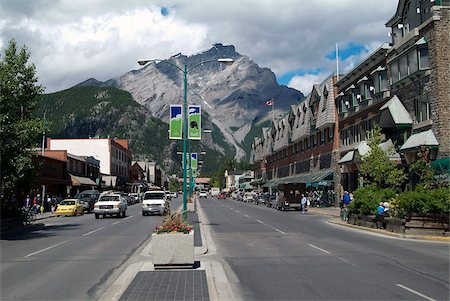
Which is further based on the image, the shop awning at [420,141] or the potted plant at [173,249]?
the shop awning at [420,141]

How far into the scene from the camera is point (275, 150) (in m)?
89.6

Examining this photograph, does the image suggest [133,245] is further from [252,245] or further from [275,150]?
[275,150]

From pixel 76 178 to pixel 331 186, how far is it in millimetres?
33680

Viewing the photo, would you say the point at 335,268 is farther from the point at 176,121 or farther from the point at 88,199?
the point at 88,199

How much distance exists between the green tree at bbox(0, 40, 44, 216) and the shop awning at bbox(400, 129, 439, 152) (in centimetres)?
2280

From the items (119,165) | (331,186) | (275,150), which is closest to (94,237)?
(331,186)

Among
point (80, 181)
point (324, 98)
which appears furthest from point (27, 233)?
point (80, 181)

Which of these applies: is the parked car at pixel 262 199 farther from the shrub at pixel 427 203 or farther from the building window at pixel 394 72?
the shrub at pixel 427 203

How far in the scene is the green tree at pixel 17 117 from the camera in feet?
76.7

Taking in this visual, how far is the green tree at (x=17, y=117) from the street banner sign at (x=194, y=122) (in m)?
7.46

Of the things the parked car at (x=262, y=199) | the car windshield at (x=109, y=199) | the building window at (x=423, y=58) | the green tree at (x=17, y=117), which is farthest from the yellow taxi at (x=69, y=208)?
the parked car at (x=262, y=199)

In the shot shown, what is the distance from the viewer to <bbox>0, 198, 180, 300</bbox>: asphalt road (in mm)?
9977

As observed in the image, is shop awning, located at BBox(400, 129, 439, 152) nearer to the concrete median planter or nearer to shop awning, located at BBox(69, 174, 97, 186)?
the concrete median planter

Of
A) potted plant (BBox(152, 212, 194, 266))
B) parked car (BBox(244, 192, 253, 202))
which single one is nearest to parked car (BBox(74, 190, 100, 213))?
parked car (BBox(244, 192, 253, 202))
